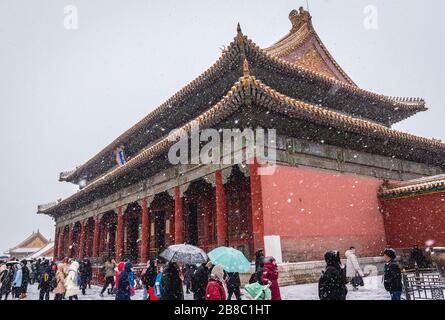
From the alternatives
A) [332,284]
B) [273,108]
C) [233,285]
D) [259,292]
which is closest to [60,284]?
[233,285]

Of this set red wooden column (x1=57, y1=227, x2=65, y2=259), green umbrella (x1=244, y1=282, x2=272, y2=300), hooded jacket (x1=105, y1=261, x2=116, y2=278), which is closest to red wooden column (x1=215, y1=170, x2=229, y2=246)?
hooded jacket (x1=105, y1=261, x2=116, y2=278)

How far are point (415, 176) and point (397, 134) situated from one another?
11.0 ft

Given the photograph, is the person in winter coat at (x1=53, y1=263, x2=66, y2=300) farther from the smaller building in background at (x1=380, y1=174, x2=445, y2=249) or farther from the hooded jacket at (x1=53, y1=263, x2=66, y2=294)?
the smaller building in background at (x1=380, y1=174, x2=445, y2=249)

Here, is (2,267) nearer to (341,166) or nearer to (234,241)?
(234,241)

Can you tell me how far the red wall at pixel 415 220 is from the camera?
1118 cm

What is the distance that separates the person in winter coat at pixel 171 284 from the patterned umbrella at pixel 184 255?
29 cm

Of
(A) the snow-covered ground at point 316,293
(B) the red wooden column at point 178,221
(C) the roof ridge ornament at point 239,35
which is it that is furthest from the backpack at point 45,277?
(C) the roof ridge ornament at point 239,35

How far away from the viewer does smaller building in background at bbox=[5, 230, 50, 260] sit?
5441 cm

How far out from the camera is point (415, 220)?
38.5ft

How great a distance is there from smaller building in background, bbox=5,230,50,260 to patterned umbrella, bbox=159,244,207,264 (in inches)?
2211

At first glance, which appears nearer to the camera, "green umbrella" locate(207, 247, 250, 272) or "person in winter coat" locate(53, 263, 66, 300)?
"green umbrella" locate(207, 247, 250, 272)

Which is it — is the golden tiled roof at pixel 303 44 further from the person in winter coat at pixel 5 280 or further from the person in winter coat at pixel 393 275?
the person in winter coat at pixel 5 280
